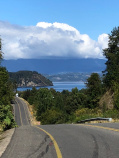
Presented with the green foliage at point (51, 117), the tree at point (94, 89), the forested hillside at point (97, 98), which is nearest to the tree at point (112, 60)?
the forested hillside at point (97, 98)

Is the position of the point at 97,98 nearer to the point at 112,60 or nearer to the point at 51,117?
the point at 112,60

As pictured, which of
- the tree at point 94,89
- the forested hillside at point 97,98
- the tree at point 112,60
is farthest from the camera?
the tree at point 94,89

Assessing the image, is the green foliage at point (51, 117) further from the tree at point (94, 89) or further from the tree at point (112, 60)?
the tree at point (112, 60)

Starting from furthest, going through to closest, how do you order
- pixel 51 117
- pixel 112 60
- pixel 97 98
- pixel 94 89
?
1. pixel 51 117
2. pixel 94 89
3. pixel 97 98
4. pixel 112 60

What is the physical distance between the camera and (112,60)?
182ft

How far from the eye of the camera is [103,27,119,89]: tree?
5444cm

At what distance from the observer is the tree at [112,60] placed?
54438 mm

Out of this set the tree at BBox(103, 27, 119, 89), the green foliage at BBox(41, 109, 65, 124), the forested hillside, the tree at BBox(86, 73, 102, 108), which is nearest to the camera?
the forested hillside

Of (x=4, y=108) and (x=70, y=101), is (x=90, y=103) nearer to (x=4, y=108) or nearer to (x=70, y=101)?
(x=70, y=101)

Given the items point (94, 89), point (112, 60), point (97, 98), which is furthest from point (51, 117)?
point (112, 60)

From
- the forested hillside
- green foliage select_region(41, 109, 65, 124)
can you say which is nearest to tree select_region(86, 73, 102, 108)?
the forested hillside

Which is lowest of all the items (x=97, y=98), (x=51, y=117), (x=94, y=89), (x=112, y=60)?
(x=51, y=117)

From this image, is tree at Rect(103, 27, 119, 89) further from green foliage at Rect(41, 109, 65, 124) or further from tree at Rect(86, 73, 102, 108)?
green foliage at Rect(41, 109, 65, 124)

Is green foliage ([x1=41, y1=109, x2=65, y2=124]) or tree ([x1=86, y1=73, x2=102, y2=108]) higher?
tree ([x1=86, y1=73, x2=102, y2=108])
